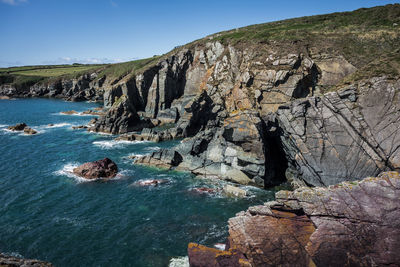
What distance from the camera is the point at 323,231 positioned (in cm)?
1703

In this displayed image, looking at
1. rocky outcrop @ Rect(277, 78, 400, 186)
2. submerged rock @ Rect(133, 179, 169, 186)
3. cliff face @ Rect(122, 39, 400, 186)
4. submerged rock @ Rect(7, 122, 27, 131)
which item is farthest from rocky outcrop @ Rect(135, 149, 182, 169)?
submerged rock @ Rect(7, 122, 27, 131)

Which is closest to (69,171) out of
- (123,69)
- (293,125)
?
(293,125)

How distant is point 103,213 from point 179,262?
12.8m

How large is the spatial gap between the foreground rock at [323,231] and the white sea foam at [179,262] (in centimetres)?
247

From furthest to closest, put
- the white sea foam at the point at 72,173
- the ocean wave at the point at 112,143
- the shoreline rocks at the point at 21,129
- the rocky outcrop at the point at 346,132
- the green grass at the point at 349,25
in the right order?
1. the shoreline rocks at the point at 21,129
2. the green grass at the point at 349,25
3. the ocean wave at the point at 112,143
4. the white sea foam at the point at 72,173
5. the rocky outcrop at the point at 346,132

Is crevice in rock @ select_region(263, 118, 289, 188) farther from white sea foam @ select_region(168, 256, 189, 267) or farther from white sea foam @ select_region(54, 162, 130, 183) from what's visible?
white sea foam @ select_region(54, 162, 130, 183)

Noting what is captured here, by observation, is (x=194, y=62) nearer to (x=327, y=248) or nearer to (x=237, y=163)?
(x=237, y=163)

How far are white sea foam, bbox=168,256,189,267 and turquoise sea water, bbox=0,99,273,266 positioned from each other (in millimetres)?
599

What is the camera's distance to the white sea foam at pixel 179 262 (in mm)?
20109

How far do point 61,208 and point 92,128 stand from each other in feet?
137

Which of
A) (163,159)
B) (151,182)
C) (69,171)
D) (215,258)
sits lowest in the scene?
(151,182)

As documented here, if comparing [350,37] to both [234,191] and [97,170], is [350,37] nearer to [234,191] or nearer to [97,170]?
[234,191]

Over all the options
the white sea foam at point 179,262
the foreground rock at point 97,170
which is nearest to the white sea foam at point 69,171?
the foreground rock at point 97,170

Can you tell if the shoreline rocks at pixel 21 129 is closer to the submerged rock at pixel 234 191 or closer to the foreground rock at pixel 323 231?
the submerged rock at pixel 234 191
